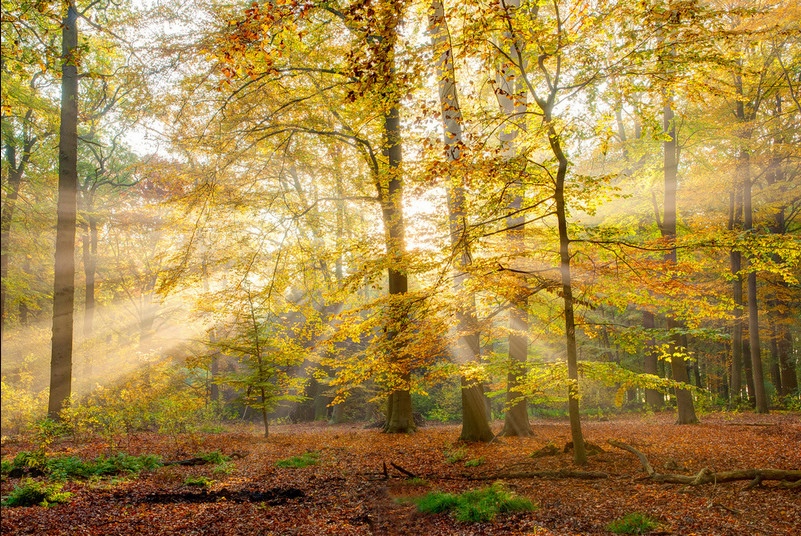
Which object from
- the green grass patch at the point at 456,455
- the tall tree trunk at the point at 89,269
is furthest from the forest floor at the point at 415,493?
the tall tree trunk at the point at 89,269

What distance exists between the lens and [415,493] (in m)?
7.74

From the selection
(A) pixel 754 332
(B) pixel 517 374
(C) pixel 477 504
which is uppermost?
(A) pixel 754 332

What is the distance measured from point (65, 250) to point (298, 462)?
848 centimetres

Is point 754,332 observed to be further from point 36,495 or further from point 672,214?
point 36,495

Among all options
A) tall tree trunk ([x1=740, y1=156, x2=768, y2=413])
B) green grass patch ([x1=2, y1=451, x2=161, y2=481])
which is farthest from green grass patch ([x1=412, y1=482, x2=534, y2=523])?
tall tree trunk ([x1=740, y1=156, x2=768, y2=413])

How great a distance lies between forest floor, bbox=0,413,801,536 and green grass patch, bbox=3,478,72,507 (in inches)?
5.6

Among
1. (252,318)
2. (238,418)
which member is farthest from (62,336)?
(238,418)

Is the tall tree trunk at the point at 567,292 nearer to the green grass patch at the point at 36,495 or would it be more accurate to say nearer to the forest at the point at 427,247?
A: the forest at the point at 427,247

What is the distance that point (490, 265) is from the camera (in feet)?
24.8

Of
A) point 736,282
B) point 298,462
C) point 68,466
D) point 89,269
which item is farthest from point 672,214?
point 89,269

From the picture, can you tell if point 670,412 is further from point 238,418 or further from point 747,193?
point 238,418

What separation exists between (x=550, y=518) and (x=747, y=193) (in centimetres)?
1504

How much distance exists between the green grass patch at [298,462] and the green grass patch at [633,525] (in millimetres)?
6529

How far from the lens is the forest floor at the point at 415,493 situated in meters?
5.65
